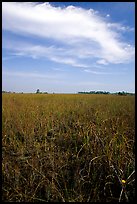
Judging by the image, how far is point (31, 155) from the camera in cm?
279

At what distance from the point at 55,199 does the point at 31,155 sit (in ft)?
2.70

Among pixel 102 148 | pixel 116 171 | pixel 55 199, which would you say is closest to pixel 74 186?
pixel 55 199

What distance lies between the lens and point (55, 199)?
6.72 feet

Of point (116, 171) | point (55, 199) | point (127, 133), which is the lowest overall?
point (55, 199)

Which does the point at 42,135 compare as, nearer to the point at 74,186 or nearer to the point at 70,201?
the point at 74,186

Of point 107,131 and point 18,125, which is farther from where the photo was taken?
point 18,125

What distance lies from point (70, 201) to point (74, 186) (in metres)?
0.24

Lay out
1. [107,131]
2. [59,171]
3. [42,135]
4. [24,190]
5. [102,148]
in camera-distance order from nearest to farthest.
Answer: [24,190] < [59,171] < [102,148] < [107,131] < [42,135]

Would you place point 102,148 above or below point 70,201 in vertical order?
above

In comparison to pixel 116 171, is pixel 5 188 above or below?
below

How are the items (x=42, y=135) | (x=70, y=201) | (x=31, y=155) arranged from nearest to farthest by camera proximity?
(x=70, y=201)
(x=31, y=155)
(x=42, y=135)

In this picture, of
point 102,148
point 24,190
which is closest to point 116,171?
point 102,148

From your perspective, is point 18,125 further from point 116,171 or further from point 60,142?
point 116,171

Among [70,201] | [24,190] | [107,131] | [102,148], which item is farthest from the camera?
[107,131]
